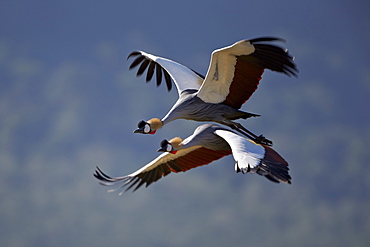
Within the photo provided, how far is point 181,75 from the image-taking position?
11.4 meters

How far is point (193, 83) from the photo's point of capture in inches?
443

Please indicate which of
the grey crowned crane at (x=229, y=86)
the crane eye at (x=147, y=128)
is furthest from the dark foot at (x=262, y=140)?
the crane eye at (x=147, y=128)

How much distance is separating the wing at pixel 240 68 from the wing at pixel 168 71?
0.91m

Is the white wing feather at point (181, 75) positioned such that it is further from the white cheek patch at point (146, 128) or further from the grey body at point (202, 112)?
the white cheek patch at point (146, 128)

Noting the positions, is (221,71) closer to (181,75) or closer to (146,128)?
(146,128)

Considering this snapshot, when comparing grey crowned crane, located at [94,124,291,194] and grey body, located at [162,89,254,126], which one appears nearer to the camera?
grey crowned crane, located at [94,124,291,194]

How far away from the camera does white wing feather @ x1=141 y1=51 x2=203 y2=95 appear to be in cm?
1117

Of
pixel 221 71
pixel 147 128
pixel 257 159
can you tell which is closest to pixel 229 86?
pixel 221 71

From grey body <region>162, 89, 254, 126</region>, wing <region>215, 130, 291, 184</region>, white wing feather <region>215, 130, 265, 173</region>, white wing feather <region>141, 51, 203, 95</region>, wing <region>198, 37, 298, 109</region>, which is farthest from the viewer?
white wing feather <region>141, 51, 203, 95</region>

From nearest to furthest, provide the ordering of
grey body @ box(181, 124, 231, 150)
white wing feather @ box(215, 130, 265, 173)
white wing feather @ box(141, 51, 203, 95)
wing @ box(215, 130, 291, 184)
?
wing @ box(215, 130, 291, 184) → white wing feather @ box(215, 130, 265, 173) → grey body @ box(181, 124, 231, 150) → white wing feather @ box(141, 51, 203, 95)

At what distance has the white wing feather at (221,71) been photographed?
9.69 meters

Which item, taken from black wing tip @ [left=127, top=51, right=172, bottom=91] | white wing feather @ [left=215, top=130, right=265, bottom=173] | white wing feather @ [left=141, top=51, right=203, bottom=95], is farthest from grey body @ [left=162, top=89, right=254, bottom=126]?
black wing tip @ [left=127, top=51, right=172, bottom=91]

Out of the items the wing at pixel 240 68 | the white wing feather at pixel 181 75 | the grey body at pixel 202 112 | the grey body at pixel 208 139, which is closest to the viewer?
the wing at pixel 240 68

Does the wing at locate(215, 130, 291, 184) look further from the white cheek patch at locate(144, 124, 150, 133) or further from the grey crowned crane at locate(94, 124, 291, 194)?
the white cheek patch at locate(144, 124, 150, 133)
